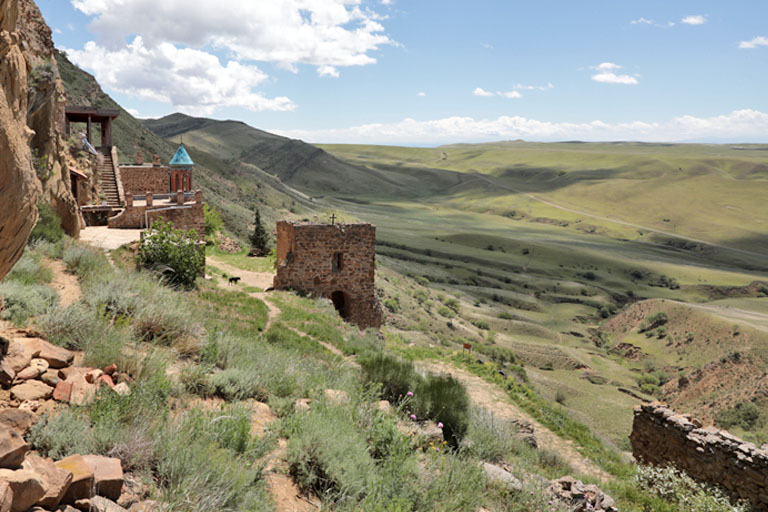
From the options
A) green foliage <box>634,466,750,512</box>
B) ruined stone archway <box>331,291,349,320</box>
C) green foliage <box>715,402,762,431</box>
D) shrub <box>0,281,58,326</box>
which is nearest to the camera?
shrub <box>0,281,58,326</box>

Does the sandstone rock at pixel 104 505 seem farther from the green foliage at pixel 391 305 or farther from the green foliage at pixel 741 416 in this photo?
the green foliage at pixel 741 416

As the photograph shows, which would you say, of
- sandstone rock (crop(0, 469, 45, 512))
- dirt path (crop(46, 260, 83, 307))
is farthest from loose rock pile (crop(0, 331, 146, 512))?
dirt path (crop(46, 260, 83, 307))

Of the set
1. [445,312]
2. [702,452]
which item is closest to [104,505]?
[702,452]

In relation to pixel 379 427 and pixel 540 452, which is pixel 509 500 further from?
pixel 540 452

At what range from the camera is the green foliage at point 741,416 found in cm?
2494

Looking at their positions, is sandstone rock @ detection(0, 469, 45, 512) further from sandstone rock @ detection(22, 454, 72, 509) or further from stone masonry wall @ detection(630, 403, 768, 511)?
stone masonry wall @ detection(630, 403, 768, 511)

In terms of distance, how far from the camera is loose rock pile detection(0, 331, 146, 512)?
9.48 ft

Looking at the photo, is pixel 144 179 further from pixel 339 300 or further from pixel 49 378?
pixel 49 378

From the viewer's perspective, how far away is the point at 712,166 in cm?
18175

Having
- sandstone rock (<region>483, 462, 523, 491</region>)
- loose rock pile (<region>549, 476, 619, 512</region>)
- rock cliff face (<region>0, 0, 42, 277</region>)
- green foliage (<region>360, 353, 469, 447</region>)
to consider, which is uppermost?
rock cliff face (<region>0, 0, 42, 277</region>)

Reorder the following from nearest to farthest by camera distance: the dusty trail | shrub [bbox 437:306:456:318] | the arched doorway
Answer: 1. the dusty trail
2. the arched doorway
3. shrub [bbox 437:306:456:318]

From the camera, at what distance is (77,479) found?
3.13 meters

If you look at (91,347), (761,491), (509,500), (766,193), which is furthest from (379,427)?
(766,193)

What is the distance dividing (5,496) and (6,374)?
202 centimetres
